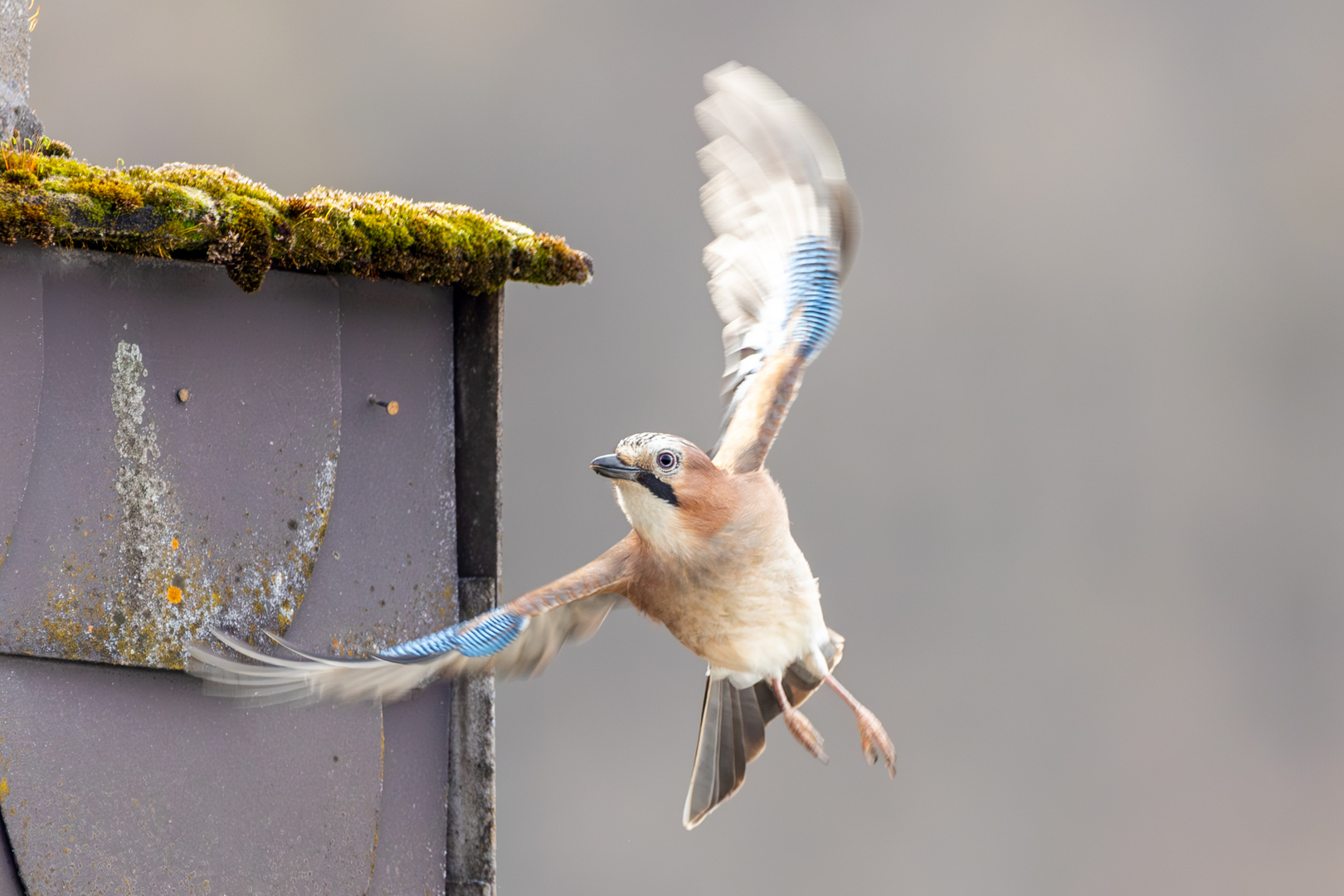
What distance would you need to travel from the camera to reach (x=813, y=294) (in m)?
2.29

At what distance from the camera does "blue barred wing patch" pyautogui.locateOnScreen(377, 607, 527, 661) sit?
75.9 inches

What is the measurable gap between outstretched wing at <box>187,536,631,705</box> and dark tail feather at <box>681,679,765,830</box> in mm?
445

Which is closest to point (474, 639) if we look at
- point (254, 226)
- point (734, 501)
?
point (734, 501)

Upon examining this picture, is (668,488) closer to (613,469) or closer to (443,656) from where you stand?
(613,469)

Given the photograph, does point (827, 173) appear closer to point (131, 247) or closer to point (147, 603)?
point (131, 247)

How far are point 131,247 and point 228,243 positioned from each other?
0.14m

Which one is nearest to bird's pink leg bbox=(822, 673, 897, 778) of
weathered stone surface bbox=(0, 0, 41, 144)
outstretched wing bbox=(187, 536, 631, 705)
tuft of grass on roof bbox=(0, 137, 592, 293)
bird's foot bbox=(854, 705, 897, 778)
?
bird's foot bbox=(854, 705, 897, 778)

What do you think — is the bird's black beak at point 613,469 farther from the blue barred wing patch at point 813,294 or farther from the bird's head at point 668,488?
the blue barred wing patch at point 813,294

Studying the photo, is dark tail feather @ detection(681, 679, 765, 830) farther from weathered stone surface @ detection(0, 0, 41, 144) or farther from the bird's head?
weathered stone surface @ detection(0, 0, 41, 144)

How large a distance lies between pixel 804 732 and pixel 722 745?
34 centimetres

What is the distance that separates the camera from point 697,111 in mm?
2137

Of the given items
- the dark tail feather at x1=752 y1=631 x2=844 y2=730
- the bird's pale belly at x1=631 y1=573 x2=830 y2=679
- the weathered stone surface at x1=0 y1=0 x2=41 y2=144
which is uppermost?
the weathered stone surface at x1=0 y1=0 x2=41 y2=144

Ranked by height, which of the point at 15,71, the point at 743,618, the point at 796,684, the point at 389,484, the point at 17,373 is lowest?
the point at 796,684

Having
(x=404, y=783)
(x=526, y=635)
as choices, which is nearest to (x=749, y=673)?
(x=526, y=635)
